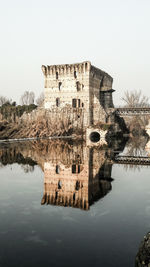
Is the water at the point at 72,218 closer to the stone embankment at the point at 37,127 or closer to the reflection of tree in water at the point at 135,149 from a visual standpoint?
the reflection of tree in water at the point at 135,149

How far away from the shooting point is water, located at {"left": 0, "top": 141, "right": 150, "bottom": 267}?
14.7 ft

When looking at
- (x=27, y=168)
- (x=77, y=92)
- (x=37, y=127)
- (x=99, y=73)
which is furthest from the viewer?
(x=99, y=73)

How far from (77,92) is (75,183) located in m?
34.2

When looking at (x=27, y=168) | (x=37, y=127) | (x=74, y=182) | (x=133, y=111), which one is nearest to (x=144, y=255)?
(x=74, y=182)

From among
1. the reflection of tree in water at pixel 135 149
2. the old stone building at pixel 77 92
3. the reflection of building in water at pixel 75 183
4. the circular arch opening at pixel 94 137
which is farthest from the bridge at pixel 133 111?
the reflection of building in water at pixel 75 183

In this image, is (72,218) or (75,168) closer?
(72,218)

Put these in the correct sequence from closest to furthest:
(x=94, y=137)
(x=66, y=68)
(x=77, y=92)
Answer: (x=94, y=137)
(x=77, y=92)
(x=66, y=68)

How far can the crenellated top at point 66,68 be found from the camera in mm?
41822

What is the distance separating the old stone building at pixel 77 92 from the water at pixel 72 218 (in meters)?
30.7

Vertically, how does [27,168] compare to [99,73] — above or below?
below

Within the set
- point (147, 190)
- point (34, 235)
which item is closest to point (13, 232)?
point (34, 235)

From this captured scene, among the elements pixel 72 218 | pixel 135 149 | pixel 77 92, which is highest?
pixel 77 92

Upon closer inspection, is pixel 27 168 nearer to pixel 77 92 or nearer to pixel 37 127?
pixel 37 127

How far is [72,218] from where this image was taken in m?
6.25
